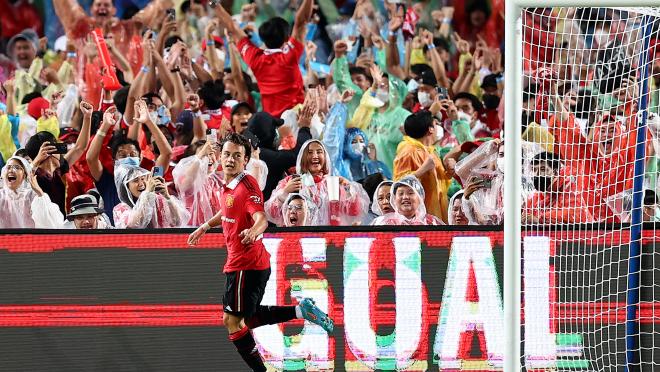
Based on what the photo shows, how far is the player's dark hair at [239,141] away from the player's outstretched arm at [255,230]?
0.52 metres

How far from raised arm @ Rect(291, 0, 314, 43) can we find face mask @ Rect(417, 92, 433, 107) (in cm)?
107

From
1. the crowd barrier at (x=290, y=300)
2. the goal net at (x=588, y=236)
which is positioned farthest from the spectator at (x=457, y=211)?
the goal net at (x=588, y=236)

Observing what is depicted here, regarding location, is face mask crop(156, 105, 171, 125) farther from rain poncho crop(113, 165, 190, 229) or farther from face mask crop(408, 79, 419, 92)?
face mask crop(408, 79, 419, 92)

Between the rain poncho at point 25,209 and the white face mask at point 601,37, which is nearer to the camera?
the rain poncho at point 25,209

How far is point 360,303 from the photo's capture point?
7.02m

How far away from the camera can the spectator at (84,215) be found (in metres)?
7.09

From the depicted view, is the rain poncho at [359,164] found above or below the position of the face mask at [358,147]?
below

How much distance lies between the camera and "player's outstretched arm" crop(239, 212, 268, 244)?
22.8 feet

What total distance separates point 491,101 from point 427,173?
3.05 ft

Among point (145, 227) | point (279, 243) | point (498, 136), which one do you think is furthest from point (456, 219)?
point (145, 227)

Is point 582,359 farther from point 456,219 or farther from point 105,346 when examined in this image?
point 105,346

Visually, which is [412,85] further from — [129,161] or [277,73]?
[129,161]

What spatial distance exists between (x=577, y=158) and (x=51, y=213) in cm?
399

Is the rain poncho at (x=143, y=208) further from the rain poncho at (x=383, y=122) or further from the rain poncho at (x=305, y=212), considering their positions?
the rain poncho at (x=383, y=122)
